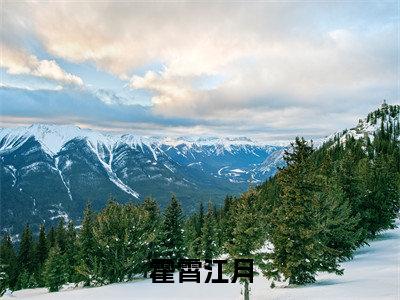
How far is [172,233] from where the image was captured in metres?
58.7

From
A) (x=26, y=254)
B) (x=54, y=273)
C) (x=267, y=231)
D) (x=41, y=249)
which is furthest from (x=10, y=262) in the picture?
(x=267, y=231)

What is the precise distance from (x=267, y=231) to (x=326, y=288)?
6.42m

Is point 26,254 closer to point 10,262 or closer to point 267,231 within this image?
point 10,262

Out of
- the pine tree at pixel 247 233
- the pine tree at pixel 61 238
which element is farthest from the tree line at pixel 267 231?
the pine tree at pixel 61 238

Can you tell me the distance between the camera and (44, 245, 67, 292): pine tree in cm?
6838

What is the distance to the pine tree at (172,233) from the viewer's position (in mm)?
58047

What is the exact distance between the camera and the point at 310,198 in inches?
1277

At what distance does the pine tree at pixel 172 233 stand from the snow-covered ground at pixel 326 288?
6558 mm

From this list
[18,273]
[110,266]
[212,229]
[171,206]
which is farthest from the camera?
[18,273]

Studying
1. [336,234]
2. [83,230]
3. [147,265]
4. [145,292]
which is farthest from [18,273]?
[336,234]

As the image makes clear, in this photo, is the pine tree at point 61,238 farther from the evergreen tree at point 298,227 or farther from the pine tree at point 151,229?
the evergreen tree at point 298,227

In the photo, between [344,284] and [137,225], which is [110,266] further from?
[344,284]

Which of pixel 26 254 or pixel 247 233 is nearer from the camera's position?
pixel 247 233

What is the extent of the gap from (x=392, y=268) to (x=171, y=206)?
105 ft
